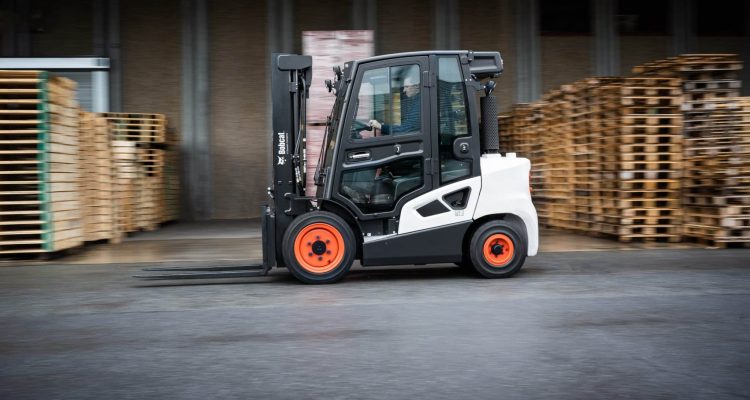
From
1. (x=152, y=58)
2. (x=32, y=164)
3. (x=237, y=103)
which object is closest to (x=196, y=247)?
(x=32, y=164)

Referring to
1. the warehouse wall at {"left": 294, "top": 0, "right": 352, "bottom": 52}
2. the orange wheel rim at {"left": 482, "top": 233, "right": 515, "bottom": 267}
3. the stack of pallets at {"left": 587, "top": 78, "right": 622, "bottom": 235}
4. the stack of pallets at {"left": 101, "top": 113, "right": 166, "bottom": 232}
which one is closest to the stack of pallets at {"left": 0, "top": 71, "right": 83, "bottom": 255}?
the stack of pallets at {"left": 101, "top": 113, "right": 166, "bottom": 232}

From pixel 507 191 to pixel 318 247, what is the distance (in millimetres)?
2098

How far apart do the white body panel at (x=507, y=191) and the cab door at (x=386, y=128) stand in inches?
24.3

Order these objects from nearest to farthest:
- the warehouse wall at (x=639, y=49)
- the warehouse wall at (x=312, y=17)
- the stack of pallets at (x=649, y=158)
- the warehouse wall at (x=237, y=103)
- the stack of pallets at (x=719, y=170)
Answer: the stack of pallets at (x=719, y=170) < the stack of pallets at (x=649, y=158) < the warehouse wall at (x=237, y=103) < the warehouse wall at (x=312, y=17) < the warehouse wall at (x=639, y=49)

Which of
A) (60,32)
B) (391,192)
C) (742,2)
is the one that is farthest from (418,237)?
(742,2)

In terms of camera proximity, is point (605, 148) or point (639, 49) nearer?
point (605, 148)

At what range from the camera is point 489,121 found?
281 inches

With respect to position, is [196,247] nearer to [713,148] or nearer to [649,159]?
[649,159]

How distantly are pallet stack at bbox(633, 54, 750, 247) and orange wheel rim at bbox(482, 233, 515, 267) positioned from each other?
446 centimetres

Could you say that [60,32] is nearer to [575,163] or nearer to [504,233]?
[575,163]

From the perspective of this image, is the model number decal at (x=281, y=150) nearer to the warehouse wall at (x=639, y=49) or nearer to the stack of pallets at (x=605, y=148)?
the stack of pallets at (x=605, y=148)

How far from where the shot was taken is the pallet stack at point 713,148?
9.84 metres

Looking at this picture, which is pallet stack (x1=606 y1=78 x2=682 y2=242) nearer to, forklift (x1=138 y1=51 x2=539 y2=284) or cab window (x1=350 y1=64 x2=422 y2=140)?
forklift (x1=138 y1=51 x2=539 y2=284)

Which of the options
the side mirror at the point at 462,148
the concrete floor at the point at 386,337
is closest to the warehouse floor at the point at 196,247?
the concrete floor at the point at 386,337
